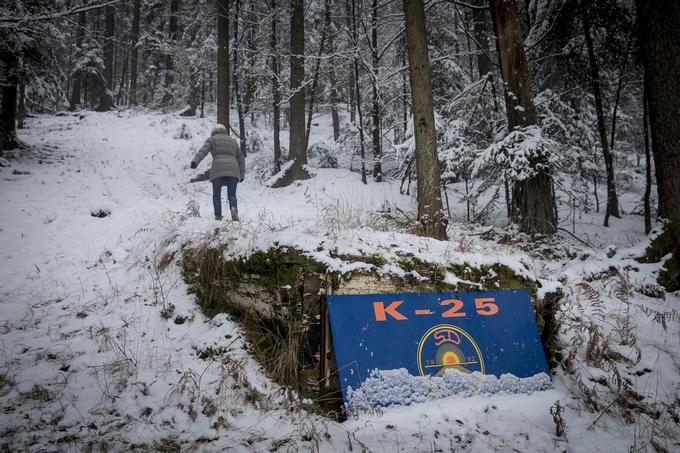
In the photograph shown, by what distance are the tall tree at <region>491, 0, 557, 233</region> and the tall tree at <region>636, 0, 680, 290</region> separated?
1.70 m

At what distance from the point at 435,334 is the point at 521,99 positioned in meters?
5.72

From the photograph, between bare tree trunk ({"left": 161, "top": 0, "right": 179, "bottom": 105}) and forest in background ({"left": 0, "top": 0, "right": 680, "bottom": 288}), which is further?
bare tree trunk ({"left": 161, "top": 0, "right": 179, "bottom": 105})

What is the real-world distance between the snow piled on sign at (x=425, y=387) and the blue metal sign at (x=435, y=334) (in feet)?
0.14

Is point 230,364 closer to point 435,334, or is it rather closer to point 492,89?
point 435,334

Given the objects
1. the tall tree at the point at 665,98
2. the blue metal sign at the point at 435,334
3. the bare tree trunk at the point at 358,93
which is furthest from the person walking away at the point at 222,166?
the tall tree at the point at 665,98

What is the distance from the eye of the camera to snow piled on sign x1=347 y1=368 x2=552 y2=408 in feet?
8.30

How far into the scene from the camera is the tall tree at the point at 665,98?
4.84 meters

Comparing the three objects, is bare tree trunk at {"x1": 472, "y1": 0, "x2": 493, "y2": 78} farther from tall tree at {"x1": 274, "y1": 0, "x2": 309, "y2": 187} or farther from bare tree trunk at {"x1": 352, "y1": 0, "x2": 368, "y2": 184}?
tall tree at {"x1": 274, "y1": 0, "x2": 309, "y2": 187}

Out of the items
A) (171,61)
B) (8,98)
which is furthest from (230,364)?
(171,61)

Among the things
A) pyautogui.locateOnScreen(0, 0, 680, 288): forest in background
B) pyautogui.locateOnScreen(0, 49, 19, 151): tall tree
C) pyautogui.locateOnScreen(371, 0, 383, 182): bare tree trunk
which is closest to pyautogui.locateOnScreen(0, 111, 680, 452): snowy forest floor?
pyautogui.locateOnScreen(0, 0, 680, 288): forest in background

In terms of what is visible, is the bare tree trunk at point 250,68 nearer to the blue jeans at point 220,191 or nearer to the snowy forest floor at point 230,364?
the blue jeans at point 220,191

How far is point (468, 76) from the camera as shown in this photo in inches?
587

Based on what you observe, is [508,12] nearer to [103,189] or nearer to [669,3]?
[669,3]

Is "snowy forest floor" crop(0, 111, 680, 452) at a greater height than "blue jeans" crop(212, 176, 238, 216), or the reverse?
"blue jeans" crop(212, 176, 238, 216)
